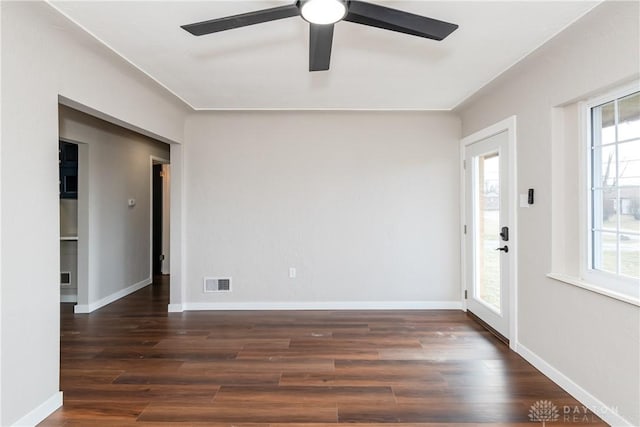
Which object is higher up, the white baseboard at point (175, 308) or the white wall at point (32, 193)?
the white wall at point (32, 193)

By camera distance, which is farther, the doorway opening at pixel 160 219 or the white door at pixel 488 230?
the doorway opening at pixel 160 219

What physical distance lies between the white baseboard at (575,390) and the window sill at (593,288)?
653 mm

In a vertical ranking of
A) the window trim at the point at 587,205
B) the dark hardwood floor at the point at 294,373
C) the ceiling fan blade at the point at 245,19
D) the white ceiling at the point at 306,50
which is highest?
the white ceiling at the point at 306,50

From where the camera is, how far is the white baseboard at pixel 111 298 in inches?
166

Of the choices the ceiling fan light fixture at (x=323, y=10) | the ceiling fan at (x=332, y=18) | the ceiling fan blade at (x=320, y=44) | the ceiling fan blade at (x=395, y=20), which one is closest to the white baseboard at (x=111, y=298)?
the ceiling fan at (x=332, y=18)

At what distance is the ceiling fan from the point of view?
1.67 metres

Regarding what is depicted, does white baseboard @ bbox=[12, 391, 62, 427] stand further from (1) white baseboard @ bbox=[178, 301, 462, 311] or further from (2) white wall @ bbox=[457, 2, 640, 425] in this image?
(2) white wall @ bbox=[457, 2, 640, 425]

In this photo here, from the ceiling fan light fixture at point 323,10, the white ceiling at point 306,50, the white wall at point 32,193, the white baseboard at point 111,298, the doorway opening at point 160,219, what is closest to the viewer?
the ceiling fan light fixture at point 323,10

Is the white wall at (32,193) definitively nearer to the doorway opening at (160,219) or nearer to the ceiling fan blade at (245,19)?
the ceiling fan blade at (245,19)

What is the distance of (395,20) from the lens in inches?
69.1

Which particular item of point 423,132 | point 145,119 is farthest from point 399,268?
point 145,119

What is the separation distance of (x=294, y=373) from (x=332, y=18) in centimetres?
239

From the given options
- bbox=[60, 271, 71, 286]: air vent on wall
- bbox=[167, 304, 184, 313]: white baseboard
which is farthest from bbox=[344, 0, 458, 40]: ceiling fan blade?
bbox=[60, 271, 71, 286]: air vent on wall

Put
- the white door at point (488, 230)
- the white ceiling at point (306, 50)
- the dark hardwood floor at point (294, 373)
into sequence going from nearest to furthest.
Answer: the white ceiling at point (306, 50) < the dark hardwood floor at point (294, 373) < the white door at point (488, 230)
